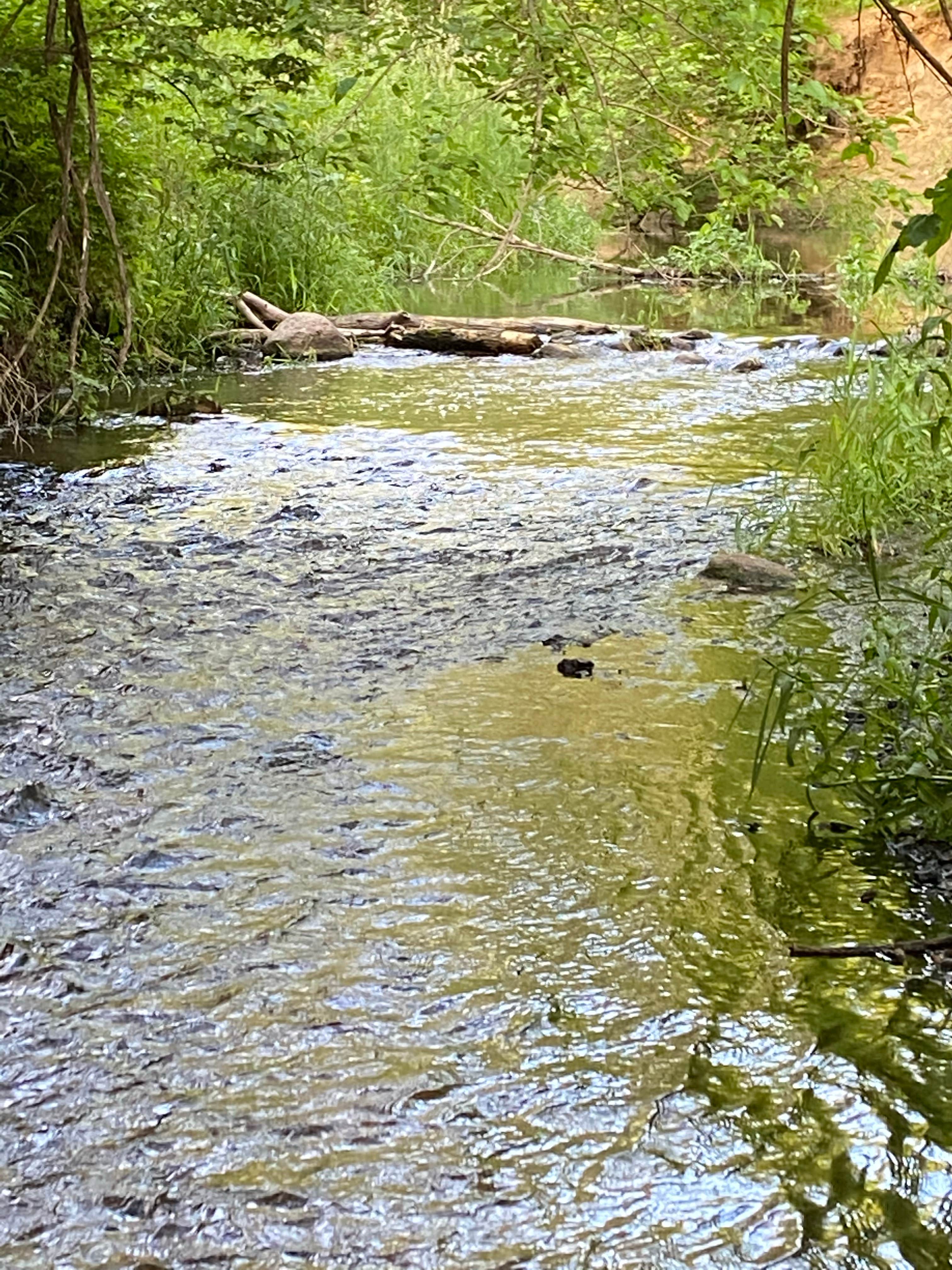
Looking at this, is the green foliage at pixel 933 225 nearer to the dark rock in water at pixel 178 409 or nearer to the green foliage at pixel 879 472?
the green foliage at pixel 879 472

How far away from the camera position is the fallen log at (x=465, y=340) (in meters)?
9.16

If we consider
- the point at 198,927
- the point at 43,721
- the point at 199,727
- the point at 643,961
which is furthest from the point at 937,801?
the point at 43,721

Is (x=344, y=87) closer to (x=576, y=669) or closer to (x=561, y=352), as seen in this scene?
(x=576, y=669)

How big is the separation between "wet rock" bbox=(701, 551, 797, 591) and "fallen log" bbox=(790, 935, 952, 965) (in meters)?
2.01

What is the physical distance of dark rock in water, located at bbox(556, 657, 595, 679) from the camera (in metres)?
3.18

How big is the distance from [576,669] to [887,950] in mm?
1375

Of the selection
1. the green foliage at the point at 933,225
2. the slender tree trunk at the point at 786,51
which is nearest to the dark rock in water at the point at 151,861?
the green foliage at the point at 933,225

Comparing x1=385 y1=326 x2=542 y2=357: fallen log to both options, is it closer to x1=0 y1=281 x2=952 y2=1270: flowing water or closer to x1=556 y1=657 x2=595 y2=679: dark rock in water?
x1=0 y1=281 x2=952 y2=1270: flowing water

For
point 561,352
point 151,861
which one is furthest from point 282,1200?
point 561,352

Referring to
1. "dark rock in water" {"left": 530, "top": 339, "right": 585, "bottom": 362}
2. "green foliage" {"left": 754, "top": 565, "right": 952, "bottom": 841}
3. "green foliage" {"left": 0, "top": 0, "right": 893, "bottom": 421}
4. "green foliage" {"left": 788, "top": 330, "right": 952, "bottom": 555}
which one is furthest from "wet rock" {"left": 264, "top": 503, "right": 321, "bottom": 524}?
"dark rock in water" {"left": 530, "top": 339, "right": 585, "bottom": 362}

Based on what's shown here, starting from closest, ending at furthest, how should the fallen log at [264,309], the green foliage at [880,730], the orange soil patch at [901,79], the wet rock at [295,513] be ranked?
the green foliage at [880,730] → the wet rock at [295,513] → the fallen log at [264,309] → the orange soil patch at [901,79]

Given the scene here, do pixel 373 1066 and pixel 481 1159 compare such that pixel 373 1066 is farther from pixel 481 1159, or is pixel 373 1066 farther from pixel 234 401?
pixel 234 401

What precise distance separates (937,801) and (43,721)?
1.86 metres

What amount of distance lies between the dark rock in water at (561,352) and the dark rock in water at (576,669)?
5.79 metres
